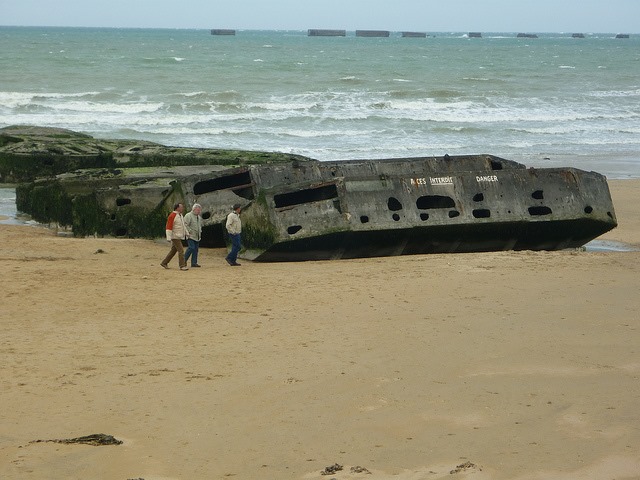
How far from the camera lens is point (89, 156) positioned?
22000mm

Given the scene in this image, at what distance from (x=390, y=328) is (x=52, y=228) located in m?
9.10

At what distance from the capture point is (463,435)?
7.44 meters

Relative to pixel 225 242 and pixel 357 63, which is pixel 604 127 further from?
pixel 357 63

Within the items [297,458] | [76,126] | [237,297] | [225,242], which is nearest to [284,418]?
[297,458]

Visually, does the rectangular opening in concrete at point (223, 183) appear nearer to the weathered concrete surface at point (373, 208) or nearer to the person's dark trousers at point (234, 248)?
the weathered concrete surface at point (373, 208)

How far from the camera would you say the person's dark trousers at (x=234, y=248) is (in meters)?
13.9

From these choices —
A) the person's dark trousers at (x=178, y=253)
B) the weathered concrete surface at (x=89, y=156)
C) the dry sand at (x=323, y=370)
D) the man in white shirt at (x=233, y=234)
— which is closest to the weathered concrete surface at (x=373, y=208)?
the man in white shirt at (x=233, y=234)

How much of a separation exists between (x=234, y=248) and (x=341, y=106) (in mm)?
30906

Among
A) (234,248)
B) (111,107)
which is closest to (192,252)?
(234,248)

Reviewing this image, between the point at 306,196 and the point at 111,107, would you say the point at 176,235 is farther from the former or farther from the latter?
the point at 111,107

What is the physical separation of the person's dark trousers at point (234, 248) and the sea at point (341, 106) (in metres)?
13.5

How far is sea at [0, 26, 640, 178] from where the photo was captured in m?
32.2

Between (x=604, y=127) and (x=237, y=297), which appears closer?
(x=237, y=297)

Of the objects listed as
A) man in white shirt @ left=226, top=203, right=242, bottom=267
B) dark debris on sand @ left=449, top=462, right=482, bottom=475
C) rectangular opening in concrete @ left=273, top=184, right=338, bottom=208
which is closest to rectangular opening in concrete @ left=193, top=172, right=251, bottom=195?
rectangular opening in concrete @ left=273, top=184, right=338, bottom=208
